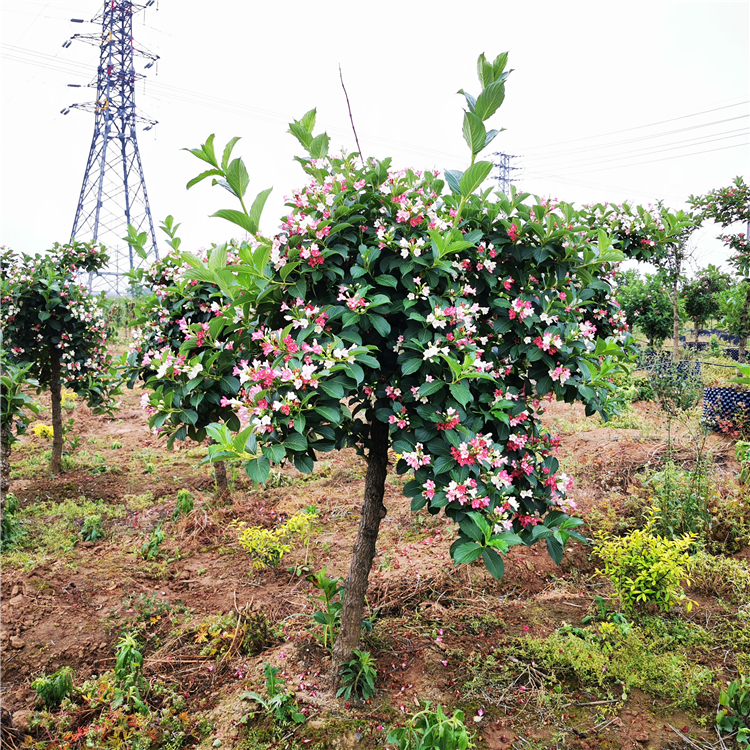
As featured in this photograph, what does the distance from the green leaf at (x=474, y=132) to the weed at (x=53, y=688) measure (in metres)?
3.20

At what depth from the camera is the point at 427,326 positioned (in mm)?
1878

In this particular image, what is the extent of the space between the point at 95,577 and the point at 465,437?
137 inches

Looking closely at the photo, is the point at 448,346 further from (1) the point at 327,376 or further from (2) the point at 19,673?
(2) the point at 19,673

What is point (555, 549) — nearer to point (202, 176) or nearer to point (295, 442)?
point (295, 442)

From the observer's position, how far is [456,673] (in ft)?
8.95

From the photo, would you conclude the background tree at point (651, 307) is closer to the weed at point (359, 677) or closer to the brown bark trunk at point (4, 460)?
the weed at point (359, 677)

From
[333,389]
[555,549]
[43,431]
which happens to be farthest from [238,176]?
[43,431]

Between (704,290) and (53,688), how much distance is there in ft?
48.5

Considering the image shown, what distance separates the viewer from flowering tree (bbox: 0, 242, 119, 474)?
5.44m

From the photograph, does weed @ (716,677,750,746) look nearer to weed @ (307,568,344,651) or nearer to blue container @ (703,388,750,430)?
weed @ (307,568,344,651)

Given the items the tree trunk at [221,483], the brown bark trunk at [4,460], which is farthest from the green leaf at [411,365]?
the tree trunk at [221,483]

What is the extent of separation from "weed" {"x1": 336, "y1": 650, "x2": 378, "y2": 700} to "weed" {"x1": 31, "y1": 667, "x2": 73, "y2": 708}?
4.62 feet

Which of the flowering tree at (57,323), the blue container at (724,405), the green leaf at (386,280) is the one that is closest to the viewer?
the green leaf at (386,280)

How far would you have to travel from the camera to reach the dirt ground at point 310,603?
2.47 meters
